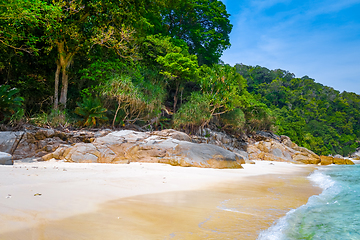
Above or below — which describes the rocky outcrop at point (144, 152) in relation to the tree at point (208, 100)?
below

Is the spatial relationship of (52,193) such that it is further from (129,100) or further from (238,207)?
(129,100)

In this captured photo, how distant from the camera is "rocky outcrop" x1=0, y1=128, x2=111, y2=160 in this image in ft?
24.7

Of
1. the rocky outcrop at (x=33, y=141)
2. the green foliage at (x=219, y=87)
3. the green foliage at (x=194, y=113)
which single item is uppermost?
the green foliage at (x=219, y=87)

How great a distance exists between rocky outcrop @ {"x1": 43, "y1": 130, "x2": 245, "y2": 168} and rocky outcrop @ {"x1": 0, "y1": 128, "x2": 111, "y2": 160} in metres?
0.47

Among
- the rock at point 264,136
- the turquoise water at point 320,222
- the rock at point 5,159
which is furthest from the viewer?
the rock at point 264,136

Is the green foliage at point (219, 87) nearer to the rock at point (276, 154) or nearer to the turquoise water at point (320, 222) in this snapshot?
the rock at point (276, 154)

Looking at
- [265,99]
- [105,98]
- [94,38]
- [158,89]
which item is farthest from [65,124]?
[265,99]

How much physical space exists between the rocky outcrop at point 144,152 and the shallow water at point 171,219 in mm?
4512

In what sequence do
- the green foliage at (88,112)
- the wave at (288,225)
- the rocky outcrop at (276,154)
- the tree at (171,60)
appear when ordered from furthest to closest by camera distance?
1. the rocky outcrop at (276,154)
2. the tree at (171,60)
3. the green foliage at (88,112)
4. the wave at (288,225)

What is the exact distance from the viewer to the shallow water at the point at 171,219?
1.90 meters

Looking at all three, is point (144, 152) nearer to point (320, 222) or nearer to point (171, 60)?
point (320, 222)

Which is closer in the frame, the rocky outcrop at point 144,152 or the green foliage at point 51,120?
the rocky outcrop at point 144,152

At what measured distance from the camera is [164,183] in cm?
468

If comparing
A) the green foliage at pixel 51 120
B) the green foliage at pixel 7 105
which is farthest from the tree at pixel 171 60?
the green foliage at pixel 7 105
